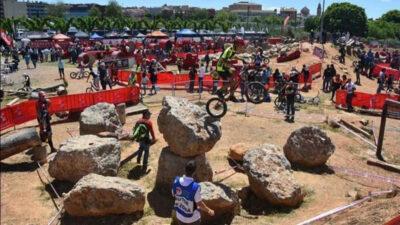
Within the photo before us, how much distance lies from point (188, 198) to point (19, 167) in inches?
347

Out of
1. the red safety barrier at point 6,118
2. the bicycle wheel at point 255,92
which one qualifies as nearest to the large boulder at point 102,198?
the red safety barrier at point 6,118

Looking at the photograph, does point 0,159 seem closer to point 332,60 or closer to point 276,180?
point 276,180

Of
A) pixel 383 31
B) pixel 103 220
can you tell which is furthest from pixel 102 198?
pixel 383 31

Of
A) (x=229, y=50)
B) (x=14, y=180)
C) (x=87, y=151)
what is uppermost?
(x=229, y=50)

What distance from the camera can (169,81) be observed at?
96.0 ft

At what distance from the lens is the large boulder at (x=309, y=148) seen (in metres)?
15.1

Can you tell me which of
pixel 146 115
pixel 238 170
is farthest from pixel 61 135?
pixel 238 170

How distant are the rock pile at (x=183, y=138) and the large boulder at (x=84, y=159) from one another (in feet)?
5.14

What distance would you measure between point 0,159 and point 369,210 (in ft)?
35.3

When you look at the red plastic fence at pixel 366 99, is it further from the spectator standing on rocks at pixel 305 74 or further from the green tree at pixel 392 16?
the green tree at pixel 392 16

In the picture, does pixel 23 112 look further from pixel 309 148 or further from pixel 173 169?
pixel 309 148

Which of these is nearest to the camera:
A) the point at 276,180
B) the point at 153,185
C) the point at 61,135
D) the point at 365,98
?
the point at 276,180

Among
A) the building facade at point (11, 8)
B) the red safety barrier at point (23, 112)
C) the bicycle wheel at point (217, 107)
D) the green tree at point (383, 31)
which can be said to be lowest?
the red safety barrier at point (23, 112)

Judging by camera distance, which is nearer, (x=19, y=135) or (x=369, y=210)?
(x=369, y=210)
